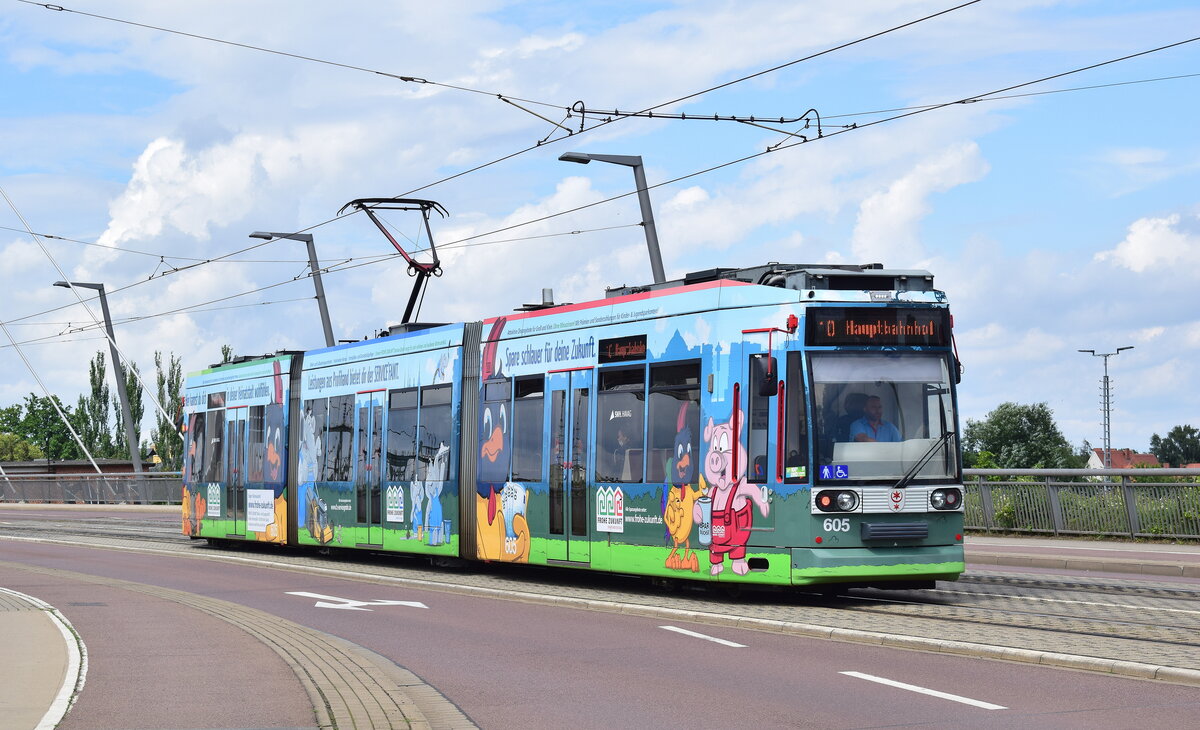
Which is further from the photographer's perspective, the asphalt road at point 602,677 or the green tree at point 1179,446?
the green tree at point 1179,446

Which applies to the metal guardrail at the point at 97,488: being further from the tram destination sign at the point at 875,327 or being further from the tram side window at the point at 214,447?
the tram destination sign at the point at 875,327

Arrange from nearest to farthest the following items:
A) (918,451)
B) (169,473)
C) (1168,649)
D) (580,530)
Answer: (1168,649), (918,451), (580,530), (169,473)

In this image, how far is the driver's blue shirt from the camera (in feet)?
48.8

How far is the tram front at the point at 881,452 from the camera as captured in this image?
48.2 feet

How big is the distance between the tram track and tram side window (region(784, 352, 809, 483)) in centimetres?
134

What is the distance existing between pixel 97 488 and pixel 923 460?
168ft

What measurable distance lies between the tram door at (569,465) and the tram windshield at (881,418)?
11.5 ft

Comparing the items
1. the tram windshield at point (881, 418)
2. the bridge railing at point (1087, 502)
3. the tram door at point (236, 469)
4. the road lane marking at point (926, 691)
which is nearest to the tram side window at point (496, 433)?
the tram windshield at point (881, 418)

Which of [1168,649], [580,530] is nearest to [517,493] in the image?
[580,530]

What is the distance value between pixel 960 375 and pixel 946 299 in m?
0.81

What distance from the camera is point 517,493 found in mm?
18906

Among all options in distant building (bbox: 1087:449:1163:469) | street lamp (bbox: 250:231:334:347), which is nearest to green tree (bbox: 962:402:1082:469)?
distant building (bbox: 1087:449:1163:469)

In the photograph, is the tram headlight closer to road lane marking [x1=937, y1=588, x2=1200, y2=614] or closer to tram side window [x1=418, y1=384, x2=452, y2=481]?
road lane marking [x1=937, y1=588, x2=1200, y2=614]

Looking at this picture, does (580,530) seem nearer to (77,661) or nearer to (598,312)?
(598,312)
